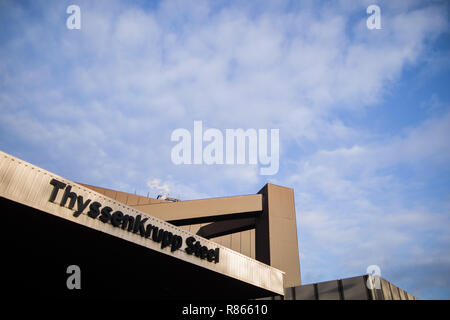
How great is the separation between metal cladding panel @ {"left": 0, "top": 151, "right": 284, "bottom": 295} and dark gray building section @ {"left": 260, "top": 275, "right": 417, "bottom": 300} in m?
3.88

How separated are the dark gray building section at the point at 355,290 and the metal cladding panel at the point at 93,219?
388 centimetres

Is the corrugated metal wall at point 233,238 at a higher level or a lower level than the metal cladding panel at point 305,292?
higher

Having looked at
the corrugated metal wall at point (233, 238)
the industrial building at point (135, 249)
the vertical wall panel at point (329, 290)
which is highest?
the corrugated metal wall at point (233, 238)

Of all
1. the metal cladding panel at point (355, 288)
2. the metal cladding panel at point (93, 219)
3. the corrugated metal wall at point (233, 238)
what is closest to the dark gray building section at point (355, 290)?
the metal cladding panel at point (355, 288)

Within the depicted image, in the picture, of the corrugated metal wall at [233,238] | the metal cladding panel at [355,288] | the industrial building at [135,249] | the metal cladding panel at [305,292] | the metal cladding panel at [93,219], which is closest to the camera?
the metal cladding panel at [93,219]

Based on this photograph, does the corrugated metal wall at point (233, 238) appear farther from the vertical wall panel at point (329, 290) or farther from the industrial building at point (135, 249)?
the vertical wall panel at point (329, 290)

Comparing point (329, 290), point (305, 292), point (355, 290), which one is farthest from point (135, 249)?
point (355, 290)

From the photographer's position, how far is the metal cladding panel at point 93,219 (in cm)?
1301

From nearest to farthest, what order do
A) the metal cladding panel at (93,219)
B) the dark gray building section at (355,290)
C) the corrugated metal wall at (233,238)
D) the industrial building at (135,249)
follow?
the metal cladding panel at (93,219) → the industrial building at (135,249) → the dark gray building section at (355,290) → the corrugated metal wall at (233,238)

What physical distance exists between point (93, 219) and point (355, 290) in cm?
1563
